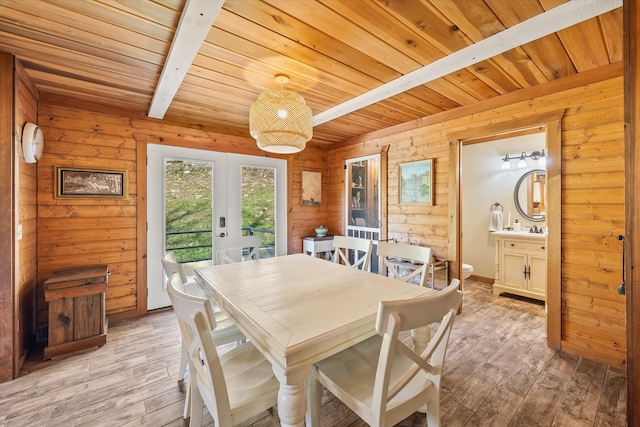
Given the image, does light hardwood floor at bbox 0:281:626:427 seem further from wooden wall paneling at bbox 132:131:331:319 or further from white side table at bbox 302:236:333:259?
white side table at bbox 302:236:333:259

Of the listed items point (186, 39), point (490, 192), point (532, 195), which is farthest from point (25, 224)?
point (532, 195)

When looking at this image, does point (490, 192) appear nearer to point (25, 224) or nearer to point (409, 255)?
point (409, 255)

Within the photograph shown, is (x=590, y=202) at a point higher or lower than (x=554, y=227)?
higher

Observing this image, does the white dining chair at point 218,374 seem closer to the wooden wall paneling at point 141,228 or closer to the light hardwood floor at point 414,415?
the light hardwood floor at point 414,415

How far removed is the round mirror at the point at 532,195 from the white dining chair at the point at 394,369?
3992 millimetres

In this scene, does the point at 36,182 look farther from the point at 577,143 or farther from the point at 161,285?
the point at 577,143

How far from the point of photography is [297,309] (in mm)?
1363

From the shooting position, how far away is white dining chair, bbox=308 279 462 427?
95cm

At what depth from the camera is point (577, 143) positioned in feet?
7.55

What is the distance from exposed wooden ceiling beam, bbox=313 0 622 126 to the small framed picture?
303 centimetres

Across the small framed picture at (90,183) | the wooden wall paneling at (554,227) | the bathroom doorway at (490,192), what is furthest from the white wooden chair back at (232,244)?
the bathroom doorway at (490,192)

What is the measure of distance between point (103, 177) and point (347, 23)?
9.87 ft

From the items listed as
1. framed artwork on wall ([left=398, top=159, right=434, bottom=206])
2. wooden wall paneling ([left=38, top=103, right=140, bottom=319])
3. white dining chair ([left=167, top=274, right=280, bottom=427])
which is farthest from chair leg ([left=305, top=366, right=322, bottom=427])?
wooden wall paneling ([left=38, top=103, right=140, bottom=319])

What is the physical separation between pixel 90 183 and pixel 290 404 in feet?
10.5
